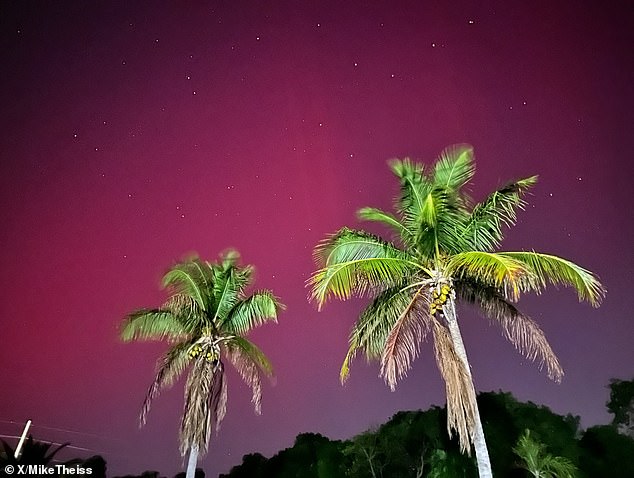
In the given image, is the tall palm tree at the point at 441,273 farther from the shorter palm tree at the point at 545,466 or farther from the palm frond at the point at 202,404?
the shorter palm tree at the point at 545,466

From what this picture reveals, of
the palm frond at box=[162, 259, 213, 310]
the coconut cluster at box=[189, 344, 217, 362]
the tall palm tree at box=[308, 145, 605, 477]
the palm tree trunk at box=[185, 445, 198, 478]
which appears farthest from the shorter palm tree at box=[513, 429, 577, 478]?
the palm frond at box=[162, 259, 213, 310]

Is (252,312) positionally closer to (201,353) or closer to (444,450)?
(201,353)

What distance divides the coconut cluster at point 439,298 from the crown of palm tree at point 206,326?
617 centimetres

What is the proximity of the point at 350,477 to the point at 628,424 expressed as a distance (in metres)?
18.0

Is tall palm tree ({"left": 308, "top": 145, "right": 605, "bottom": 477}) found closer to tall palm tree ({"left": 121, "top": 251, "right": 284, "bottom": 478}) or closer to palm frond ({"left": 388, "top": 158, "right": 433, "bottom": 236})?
palm frond ({"left": 388, "top": 158, "right": 433, "bottom": 236})

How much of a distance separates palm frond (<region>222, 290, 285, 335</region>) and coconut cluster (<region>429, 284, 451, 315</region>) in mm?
6157

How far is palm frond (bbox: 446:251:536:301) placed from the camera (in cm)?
1099

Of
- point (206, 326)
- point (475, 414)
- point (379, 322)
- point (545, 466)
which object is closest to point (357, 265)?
point (379, 322)

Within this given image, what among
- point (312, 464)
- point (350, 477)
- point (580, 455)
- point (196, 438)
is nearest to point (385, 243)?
point (196, 438)

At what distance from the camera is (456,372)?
39.3ft

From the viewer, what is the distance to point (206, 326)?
17.5 metres

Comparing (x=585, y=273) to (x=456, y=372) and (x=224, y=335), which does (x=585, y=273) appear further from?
(x=224, y=335)

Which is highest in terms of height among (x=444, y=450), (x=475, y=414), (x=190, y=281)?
(x=190, y=281)

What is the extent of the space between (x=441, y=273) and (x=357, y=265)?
2.21m
